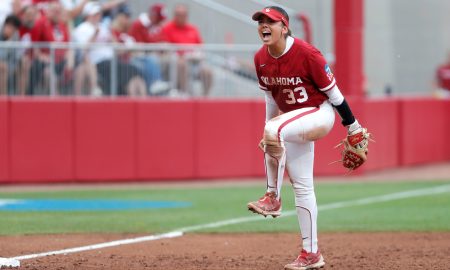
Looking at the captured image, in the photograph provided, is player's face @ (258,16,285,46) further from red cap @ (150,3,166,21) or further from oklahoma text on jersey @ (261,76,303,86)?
red cap @ (150,3,166,21)

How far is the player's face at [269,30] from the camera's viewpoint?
7160 millimetres

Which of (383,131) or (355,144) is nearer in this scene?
(355,144)

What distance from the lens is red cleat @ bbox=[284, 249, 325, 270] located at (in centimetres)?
742

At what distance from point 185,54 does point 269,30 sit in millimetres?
8578

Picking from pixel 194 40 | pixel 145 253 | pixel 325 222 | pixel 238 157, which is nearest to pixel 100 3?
pixel 194 40

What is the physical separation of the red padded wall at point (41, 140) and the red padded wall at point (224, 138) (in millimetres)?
2097

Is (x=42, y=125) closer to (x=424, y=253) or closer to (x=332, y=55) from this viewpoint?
(x=332, y=55)

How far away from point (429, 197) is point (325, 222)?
2964 millimetres

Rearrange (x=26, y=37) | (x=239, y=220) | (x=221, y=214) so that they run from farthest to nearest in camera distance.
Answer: (x=26, y=37) → (x=221, y=214) → (x=239, y=220)

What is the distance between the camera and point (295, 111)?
7328 mm

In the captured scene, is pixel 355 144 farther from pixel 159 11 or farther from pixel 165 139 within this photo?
pixel 159 11

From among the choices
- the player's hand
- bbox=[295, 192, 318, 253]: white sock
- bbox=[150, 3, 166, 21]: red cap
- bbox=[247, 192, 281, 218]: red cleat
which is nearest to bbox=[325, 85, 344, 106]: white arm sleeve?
the player's hand

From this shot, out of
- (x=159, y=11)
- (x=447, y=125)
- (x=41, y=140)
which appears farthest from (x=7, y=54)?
(x=447, y=125)

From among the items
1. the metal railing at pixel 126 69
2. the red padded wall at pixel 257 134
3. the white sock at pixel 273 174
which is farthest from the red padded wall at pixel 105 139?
the white sock at pixel 273 174
